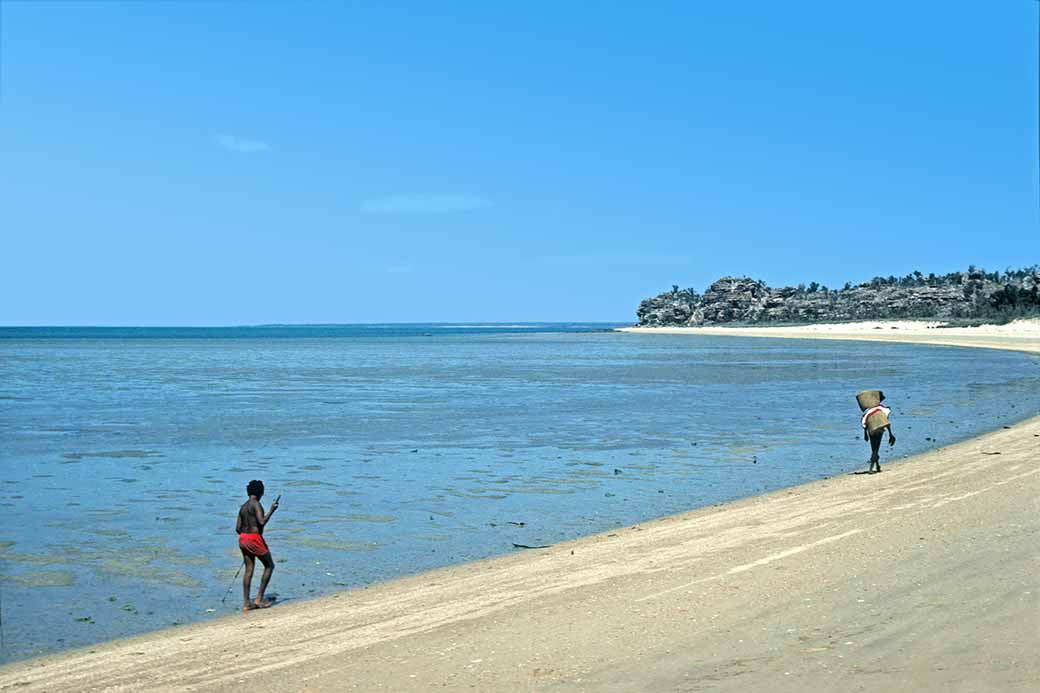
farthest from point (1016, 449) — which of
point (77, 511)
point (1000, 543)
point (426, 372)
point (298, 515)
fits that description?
point (426, 372)

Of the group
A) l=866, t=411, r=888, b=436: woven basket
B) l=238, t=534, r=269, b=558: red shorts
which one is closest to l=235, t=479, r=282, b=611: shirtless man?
l=238, t=534, r=269, b=558: red shorts

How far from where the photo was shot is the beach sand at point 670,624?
7.30 m

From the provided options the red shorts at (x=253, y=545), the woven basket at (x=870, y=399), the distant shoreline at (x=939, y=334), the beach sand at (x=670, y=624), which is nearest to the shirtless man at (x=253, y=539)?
the red shorts at (x=253, y=545)

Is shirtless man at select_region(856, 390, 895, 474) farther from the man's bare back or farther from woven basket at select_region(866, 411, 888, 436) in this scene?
the man's bare back

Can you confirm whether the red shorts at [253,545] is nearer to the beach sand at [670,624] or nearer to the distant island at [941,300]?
the beach sand at [670,624]

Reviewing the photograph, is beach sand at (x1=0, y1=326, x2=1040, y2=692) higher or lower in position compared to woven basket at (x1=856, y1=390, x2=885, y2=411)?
lower

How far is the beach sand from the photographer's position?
23.9 feet

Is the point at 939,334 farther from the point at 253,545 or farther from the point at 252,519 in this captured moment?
the point at 253,545

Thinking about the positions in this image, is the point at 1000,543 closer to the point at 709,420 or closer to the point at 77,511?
the point at 77,511

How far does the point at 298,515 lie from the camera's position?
49.4ft

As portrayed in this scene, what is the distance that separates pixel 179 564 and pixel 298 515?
10.4ft

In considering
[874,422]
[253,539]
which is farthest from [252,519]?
[874,422]

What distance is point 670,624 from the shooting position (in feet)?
28.1

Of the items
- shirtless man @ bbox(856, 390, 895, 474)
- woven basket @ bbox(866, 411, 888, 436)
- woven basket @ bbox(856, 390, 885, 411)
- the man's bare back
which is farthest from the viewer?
woven basket @ bbox(856, 390, 885, 411)
